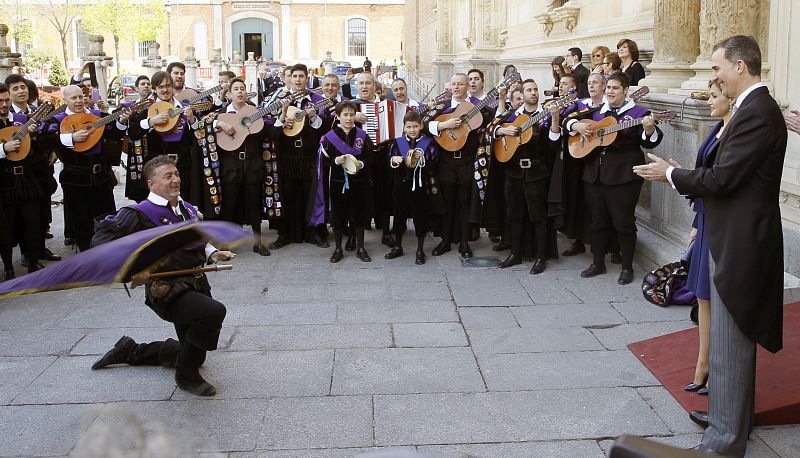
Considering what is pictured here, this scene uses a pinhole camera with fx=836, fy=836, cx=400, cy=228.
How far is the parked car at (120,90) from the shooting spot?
2191 cm

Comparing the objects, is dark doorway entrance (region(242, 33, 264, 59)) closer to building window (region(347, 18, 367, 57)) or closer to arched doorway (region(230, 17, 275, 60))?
arched doorway (region(230, 17, 275, 60))

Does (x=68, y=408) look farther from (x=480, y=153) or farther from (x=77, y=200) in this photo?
(x=480, y=153)

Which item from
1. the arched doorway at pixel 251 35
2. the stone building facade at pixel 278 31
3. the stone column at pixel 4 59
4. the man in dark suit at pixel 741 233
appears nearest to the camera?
the man in dark suit at pixel 741 233

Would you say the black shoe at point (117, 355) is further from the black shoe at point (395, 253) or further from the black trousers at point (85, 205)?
the black shoe at point (395, 253)

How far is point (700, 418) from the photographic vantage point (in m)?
4.47

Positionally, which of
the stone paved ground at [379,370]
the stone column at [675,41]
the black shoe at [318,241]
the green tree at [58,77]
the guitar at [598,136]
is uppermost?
the green tree at [58,77]

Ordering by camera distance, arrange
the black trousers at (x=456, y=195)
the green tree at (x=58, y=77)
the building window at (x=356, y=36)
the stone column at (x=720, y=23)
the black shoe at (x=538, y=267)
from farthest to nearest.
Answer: the building window at (x=356, y=36)
the green tree at (x=58, y=77)
the black trousers at (x=456, y=195)
the black shoe at (x=538, y=267)
the stone column at (x=720, y=23)

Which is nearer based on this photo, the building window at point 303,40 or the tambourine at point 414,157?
the tambourine at point 414,157

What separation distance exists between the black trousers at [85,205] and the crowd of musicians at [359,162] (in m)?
0.01

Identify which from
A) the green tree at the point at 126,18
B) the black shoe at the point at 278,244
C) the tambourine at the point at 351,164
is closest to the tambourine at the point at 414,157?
the tambourine at the point at 351,164

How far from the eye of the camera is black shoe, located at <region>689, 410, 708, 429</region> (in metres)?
4.45

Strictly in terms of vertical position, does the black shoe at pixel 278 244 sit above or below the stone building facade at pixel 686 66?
below

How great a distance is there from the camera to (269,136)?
8.95m

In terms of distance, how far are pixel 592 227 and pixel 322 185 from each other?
2.85 meters
